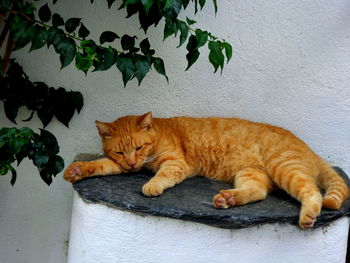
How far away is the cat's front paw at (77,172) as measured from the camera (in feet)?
9.63

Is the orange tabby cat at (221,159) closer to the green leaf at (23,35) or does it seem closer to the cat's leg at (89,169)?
the cat's leg at (89,169)

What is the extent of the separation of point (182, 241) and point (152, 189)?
0.32m

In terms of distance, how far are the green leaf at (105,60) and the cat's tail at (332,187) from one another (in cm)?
135

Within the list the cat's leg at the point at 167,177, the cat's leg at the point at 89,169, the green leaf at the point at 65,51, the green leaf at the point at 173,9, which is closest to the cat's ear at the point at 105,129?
the cat's leg at the point at 89,169

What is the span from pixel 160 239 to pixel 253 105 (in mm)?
1182

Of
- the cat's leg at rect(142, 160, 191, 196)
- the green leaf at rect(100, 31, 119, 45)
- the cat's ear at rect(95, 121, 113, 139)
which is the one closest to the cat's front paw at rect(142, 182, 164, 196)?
the cat's leg at rect(142, 160, 191, 196)

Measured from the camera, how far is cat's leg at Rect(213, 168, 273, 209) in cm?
276

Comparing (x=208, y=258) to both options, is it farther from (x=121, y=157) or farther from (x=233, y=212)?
(x=121, y=157)

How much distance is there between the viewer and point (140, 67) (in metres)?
2.76

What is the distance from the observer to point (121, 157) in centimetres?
311

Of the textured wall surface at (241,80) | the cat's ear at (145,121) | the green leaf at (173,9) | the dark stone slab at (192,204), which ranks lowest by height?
the dark stone slab at (192,204)

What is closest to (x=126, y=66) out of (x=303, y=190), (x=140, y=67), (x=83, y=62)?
(x=140, y=67)

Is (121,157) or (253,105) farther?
(253,105)

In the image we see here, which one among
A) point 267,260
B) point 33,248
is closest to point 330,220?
point 267,260
